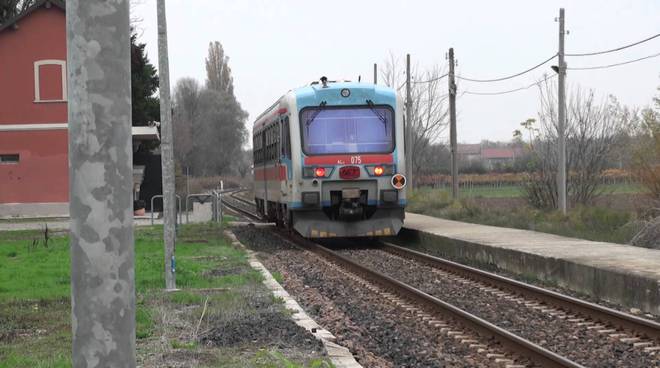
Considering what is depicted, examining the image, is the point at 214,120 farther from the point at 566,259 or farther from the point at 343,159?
the point at 566,259

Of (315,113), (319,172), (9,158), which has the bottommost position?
(319,172)

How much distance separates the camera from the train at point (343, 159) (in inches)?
703

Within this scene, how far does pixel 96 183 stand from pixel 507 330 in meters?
6.77

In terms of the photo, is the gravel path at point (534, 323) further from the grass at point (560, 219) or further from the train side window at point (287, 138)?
the grass at point (560, 219)

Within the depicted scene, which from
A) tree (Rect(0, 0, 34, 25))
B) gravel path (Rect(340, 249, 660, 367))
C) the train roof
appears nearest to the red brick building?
tree (Rect(0, 0, 34, 25))

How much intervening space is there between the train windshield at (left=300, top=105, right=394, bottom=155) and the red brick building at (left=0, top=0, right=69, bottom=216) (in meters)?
15.9

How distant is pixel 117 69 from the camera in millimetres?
2854

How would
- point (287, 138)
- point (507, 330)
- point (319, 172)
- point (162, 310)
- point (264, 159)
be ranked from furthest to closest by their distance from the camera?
point (264, 159), point (287, 138), point (319, 172), point (162, 310), point (507, 330)

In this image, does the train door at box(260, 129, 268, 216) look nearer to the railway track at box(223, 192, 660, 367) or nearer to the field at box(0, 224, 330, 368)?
the field at box(0, 224, 330, 368)

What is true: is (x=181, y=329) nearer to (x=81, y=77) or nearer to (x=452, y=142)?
(x=81, y=77)

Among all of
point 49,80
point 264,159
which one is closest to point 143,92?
point 49,80

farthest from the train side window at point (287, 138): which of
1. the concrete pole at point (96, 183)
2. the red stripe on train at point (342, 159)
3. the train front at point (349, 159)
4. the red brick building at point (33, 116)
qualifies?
the concrete pole at point (96, 183)

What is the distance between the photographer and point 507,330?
8.86 m

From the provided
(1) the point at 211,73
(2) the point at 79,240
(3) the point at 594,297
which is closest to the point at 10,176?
(3) the point at 594,297
